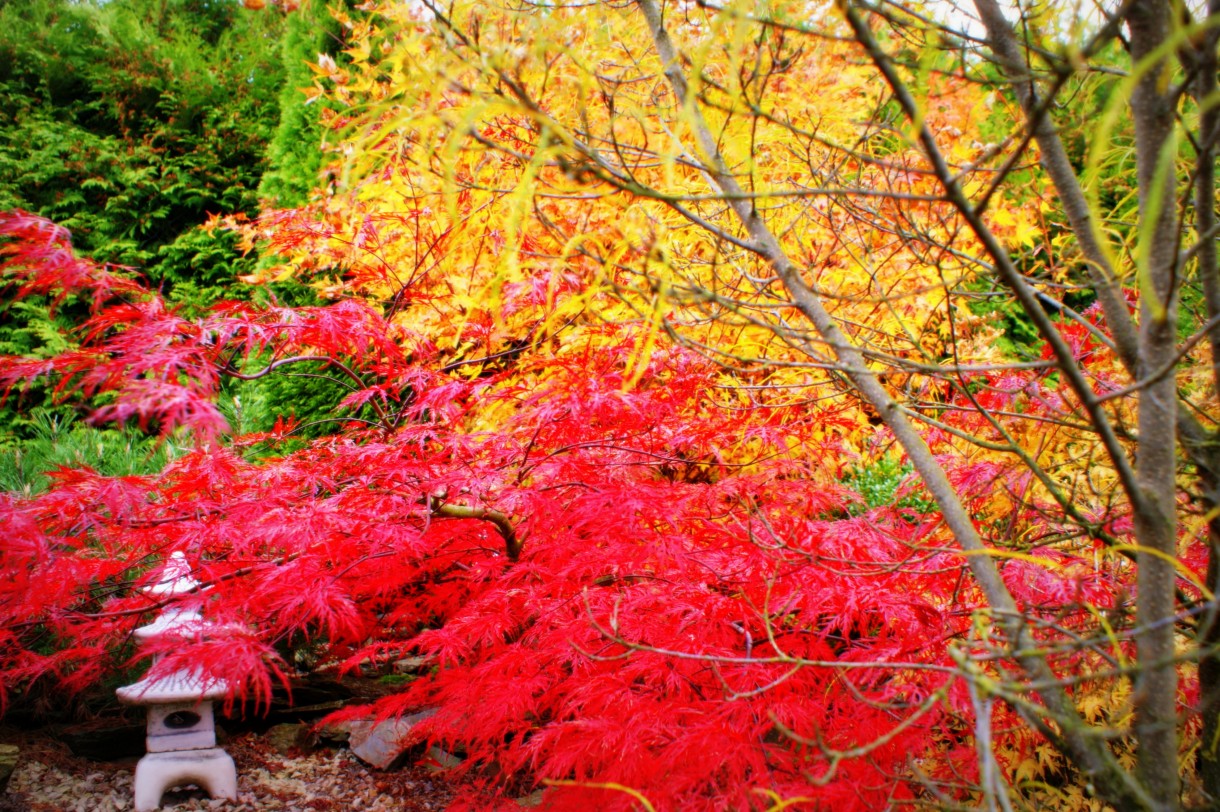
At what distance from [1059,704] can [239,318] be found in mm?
1745

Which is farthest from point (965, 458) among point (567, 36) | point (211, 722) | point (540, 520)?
point (211, 722)

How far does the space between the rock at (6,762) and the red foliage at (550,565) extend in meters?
0.26

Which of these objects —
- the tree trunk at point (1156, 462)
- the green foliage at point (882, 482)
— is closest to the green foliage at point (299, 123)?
the green foliage at point (882, 482)

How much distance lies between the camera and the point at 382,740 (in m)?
2.85

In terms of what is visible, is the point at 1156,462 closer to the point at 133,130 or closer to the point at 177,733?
the point at 177,733

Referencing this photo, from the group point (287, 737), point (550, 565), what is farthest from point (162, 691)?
point (550, 565)

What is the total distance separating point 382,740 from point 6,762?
44.4 inches

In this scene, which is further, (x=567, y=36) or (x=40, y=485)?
(x=40, y=485)

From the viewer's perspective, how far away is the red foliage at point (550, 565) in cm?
152

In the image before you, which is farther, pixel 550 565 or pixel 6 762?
pixel 6 762

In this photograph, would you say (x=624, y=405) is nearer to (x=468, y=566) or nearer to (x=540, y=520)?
(x=540, y=520)

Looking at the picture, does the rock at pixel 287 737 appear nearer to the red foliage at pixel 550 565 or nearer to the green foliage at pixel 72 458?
the red foliage at pixel 550 565

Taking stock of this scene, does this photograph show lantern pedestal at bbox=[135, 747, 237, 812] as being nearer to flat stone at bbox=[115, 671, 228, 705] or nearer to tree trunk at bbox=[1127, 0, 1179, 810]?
flat stone at bbox=[115, 671, 228, 705]

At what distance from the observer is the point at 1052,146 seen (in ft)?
3.18
